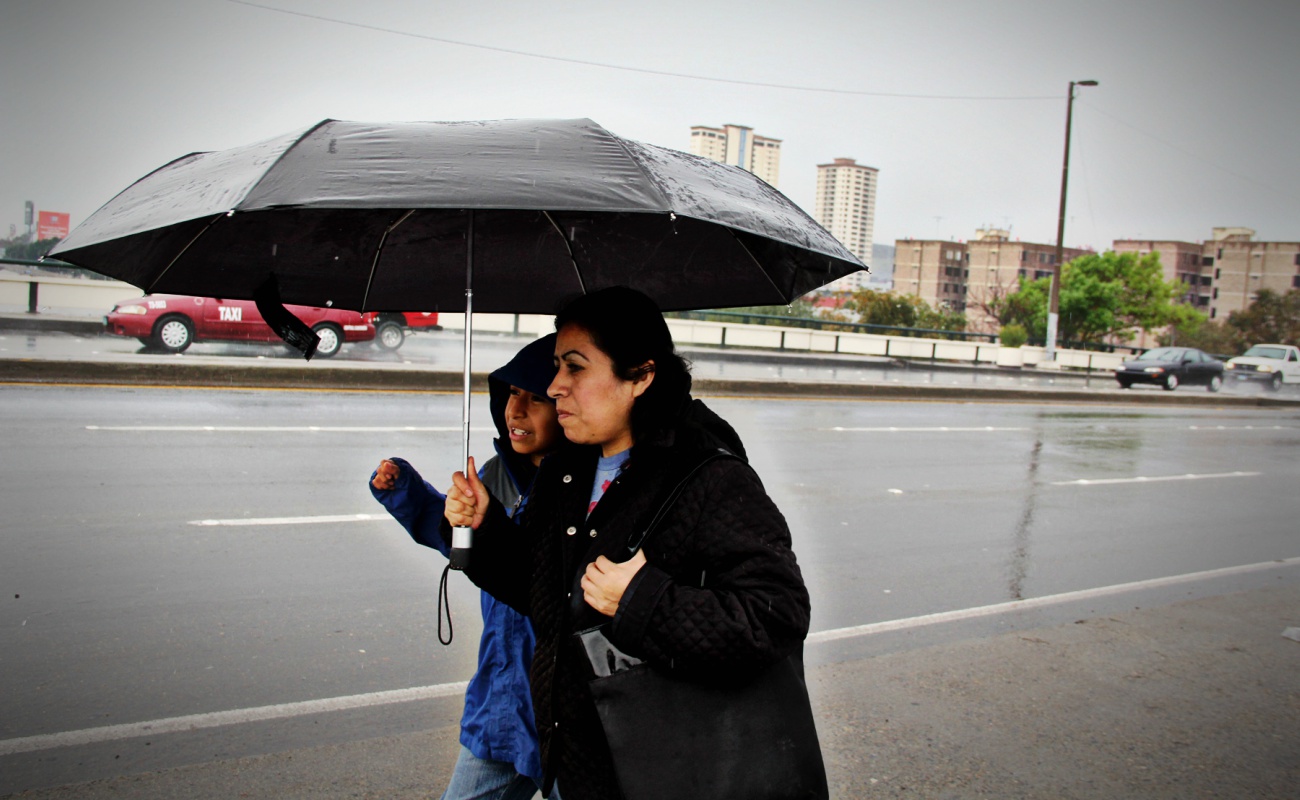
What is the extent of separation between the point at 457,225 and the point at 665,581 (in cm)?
145

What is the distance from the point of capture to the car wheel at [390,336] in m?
21.1

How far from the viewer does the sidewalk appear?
3.46 meters

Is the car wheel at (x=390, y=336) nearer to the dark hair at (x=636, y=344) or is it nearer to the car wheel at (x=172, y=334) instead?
the car wheel at (x=172, y=334)

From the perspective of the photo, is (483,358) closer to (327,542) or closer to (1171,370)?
(327,542)

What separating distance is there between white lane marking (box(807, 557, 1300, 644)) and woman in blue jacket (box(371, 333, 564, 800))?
10.3 ft

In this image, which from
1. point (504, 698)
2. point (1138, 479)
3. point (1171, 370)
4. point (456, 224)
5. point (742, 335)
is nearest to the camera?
point (504, 698)

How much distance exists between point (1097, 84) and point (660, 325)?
129ft

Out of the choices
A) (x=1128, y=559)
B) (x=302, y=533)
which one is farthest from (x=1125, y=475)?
(x=302, y=533)

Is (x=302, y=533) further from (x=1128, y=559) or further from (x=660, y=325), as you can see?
(x=1128, y=559)

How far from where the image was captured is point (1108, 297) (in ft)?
181

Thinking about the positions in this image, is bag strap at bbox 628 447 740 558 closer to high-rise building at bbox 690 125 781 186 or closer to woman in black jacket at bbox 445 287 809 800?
woman in black jacket at bbox 445 287 809 800

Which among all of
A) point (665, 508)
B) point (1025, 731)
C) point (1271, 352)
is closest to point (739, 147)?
point (1271, 352)

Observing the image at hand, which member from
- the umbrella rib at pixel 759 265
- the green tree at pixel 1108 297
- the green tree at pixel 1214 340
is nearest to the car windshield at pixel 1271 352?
the green tree at pixel 1108 297

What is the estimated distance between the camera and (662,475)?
180 cm
